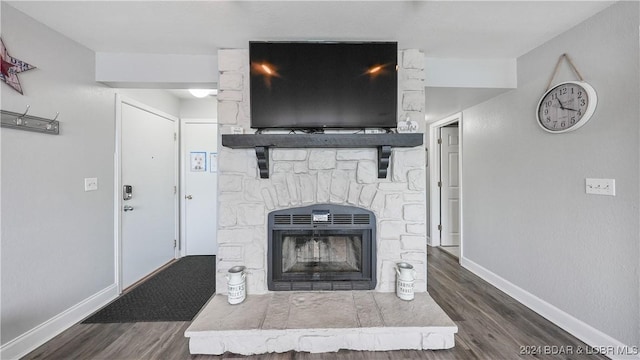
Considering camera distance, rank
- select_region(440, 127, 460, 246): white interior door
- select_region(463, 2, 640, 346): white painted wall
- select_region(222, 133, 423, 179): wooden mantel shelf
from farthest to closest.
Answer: select_region(440, 127, 460, 246): white interior door < select_region(222, 133, 423, 179): wooden mantel shelf < select_region(463, 2, 640, 346): white painted wall

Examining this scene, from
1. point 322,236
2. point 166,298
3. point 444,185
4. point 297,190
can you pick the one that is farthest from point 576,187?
point 166,298

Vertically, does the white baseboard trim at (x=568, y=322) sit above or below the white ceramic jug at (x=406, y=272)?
below

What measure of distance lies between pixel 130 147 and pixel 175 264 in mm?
1586

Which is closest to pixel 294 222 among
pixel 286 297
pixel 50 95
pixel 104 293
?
pixel 286 297

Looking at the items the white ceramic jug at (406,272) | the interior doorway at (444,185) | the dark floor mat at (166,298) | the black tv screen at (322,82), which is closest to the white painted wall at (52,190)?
the dark floor mat at (166,298)

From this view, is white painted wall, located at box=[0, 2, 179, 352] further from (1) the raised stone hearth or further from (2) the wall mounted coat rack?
(1) the raised stone hearth

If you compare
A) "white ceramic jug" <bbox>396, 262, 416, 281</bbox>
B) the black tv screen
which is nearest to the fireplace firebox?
"white ceramic jug" <bbox>396, 262, 416, 281</bbox>

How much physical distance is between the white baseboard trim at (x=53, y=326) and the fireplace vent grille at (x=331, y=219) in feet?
5.69

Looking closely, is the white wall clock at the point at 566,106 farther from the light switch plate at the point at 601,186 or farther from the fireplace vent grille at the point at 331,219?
the fireplace vent grille at the point at 331,219

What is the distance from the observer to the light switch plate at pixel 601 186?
1.61 m

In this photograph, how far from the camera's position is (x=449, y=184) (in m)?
4.05

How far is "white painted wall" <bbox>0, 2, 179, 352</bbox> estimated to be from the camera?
5.39 ft

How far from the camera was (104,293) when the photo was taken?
231 cm

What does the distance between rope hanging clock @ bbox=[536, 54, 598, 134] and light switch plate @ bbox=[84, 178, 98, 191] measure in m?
3.84
